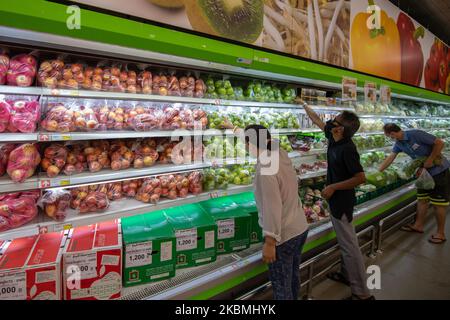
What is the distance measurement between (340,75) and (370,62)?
1.23m

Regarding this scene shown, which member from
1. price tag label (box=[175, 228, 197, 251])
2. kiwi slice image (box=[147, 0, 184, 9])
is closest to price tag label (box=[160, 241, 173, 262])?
price tag label (box=[175, 228, 197, 251])

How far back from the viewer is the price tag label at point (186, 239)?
2.06 metres

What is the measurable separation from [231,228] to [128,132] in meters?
1.20

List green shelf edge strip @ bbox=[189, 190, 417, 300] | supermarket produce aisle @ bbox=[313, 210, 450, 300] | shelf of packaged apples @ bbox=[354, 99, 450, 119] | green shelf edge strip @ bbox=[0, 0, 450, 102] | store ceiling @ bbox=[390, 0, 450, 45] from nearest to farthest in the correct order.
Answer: green shelf edge strip @ bbox=[0, 0, 450, 102] < green shelf edge strip @ bbox=[189, 190, 417, 300] < supermarket produce aisle @ bbox=[313, 210, 450, 300] < shelf of packaged apples @ bbox=[354, 99, 450, 119] < store ceiling @ bbox=[390, 0, 450, 45]

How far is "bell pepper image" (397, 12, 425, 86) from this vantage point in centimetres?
493

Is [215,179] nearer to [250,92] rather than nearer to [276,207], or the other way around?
[276,207]

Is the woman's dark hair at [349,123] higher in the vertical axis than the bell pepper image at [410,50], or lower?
lower

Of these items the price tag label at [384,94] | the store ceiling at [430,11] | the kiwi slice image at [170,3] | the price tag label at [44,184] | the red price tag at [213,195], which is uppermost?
the store ceiling at [430,11]

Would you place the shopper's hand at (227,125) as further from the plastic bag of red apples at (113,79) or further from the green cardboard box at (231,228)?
the green cardboard box at (231,228)

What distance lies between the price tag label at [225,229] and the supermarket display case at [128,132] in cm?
19

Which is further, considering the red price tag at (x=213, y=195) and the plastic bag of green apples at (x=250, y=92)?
the plastic bag of green apples at (x=250, y=92)

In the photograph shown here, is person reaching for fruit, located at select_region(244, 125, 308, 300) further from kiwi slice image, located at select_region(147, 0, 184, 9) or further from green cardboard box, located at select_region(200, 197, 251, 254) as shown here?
kiwi slice image, located at select_region(147, 0, 184, 9)

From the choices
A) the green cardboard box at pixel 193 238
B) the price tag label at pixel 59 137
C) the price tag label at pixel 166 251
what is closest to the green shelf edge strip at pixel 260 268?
the green cardboard box at pixel 193 238

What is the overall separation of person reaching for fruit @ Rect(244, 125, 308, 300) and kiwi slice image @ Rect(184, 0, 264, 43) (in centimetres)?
88
